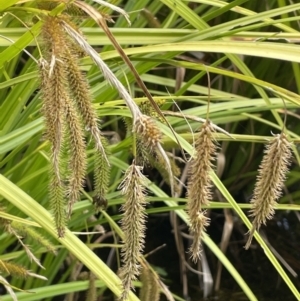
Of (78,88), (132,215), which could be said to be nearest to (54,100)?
(78,88)

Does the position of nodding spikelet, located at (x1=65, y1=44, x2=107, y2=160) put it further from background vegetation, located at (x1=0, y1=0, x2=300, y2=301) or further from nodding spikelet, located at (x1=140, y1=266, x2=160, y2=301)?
nodding spikelet, located at (x1=140, y1=266, x2=160, y2=301)

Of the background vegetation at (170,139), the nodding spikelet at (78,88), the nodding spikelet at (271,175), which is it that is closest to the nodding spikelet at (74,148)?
the nodding spikelet at (78,88)

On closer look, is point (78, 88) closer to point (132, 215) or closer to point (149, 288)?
point (132, 215)

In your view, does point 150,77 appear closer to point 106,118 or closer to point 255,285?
point 106,118

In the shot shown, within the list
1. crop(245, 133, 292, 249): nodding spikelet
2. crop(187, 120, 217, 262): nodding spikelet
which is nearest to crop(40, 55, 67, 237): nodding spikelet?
crop(187, 120, 217, 262): nodding spikelet

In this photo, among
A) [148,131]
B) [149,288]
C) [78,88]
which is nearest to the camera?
[148,131]

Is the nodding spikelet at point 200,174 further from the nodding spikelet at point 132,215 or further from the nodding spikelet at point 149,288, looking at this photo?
the nodding spikelet at point 149,288

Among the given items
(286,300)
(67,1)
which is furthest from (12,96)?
(286,300)
